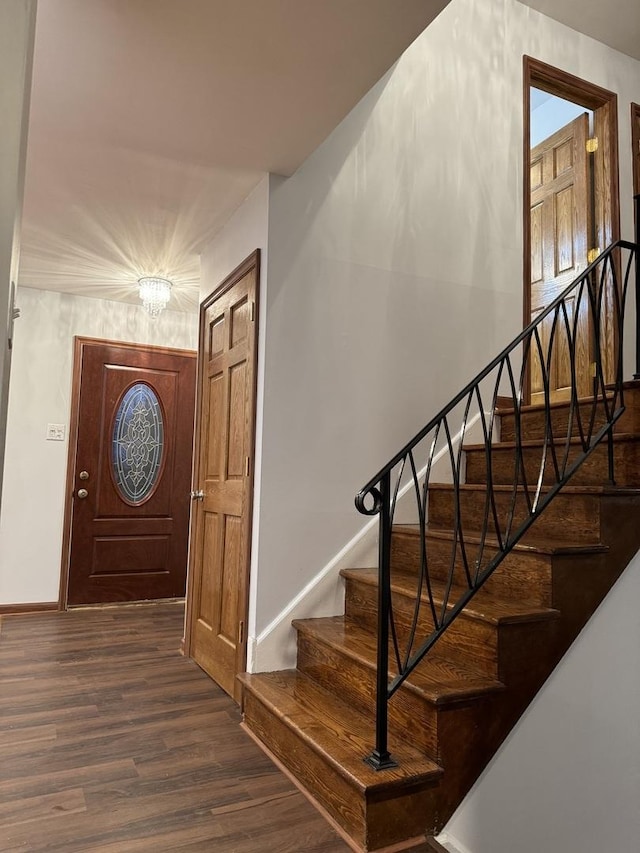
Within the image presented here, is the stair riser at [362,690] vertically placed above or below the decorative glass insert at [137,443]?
below

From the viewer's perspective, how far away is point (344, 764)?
183cm

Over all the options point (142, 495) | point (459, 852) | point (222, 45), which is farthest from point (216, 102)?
point (142, 495)

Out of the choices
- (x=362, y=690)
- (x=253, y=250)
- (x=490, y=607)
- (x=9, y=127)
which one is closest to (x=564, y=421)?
(x=490, y=607)

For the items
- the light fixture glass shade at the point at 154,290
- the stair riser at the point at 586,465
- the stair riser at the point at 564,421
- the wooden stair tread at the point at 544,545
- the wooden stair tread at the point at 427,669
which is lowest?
the wooden stair tread at the point at 427,669

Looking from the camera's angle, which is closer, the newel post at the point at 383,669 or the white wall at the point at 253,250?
the newel post at the point at 383,669

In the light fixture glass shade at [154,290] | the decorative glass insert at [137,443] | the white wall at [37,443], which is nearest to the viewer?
the light fixture glass shade at [154,290]

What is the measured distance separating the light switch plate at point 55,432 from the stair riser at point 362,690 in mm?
2840

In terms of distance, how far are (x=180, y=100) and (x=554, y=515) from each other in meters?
2.12

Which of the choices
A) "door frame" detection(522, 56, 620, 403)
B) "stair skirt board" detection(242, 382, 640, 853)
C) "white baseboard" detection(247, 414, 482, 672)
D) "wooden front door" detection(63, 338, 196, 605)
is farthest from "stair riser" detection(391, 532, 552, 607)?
"wooden front door" detection(63, 338, 196, 605)

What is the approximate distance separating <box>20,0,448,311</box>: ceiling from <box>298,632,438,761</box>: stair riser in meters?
2.07

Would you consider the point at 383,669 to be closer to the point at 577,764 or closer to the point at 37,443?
the point at 577,764

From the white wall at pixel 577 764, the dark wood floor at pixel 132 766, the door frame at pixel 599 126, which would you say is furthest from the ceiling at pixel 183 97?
the dark wood floor at pixel 132 766

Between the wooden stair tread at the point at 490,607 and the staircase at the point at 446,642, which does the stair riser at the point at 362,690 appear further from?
the wooden stair tread at the point at 490,607

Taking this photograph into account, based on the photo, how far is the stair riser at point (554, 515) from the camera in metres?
2.20
